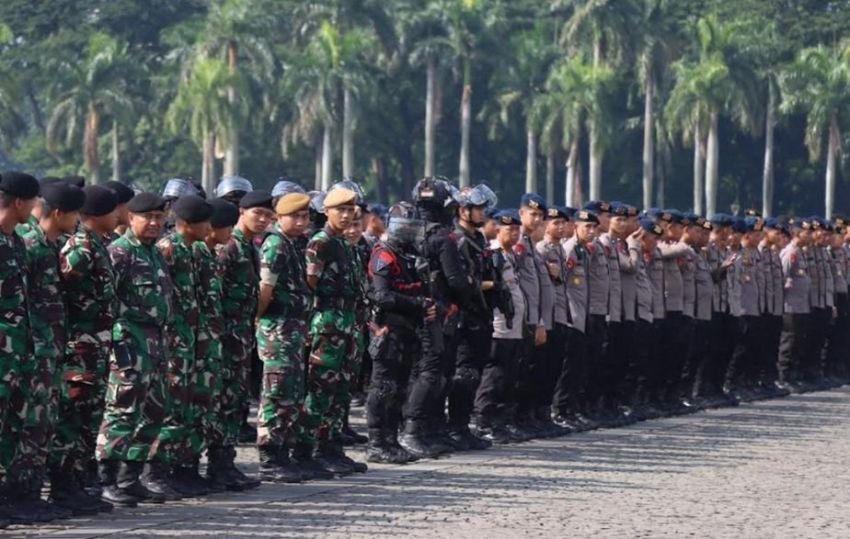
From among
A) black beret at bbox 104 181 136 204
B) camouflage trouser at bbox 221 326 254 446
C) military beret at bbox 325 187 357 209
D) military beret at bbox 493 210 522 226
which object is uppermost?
military beret at bbox 493 210 522 226

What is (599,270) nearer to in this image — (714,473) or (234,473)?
(714,473)

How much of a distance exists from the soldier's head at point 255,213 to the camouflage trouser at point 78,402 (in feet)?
6.50

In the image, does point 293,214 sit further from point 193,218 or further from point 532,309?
point 532,309

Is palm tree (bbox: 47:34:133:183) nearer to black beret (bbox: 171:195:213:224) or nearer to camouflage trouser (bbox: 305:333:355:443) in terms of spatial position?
camouflage trouser (bbox: 305:333:355:443)

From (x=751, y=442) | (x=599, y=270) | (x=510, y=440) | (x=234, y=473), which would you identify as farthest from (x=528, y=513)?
(x=599, y=270)

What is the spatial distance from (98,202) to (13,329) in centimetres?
126

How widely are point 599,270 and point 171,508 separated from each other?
298 inches

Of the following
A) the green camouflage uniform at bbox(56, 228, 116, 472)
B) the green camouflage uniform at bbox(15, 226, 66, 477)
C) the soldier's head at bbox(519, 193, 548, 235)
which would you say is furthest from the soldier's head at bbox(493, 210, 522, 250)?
the green camouflage uniform at bbox(15, 226, 66, 477)

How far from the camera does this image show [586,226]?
1862cm

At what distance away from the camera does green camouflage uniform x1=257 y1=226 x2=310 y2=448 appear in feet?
42.8

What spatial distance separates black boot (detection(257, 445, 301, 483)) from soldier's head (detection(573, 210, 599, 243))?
5746 millimetres

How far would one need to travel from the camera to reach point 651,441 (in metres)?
17.3

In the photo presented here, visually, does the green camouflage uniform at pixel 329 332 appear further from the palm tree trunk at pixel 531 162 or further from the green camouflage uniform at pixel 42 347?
the palm tree trunk at pixel 531 162

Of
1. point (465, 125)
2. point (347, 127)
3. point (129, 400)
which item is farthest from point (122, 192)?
point (465, 125)
